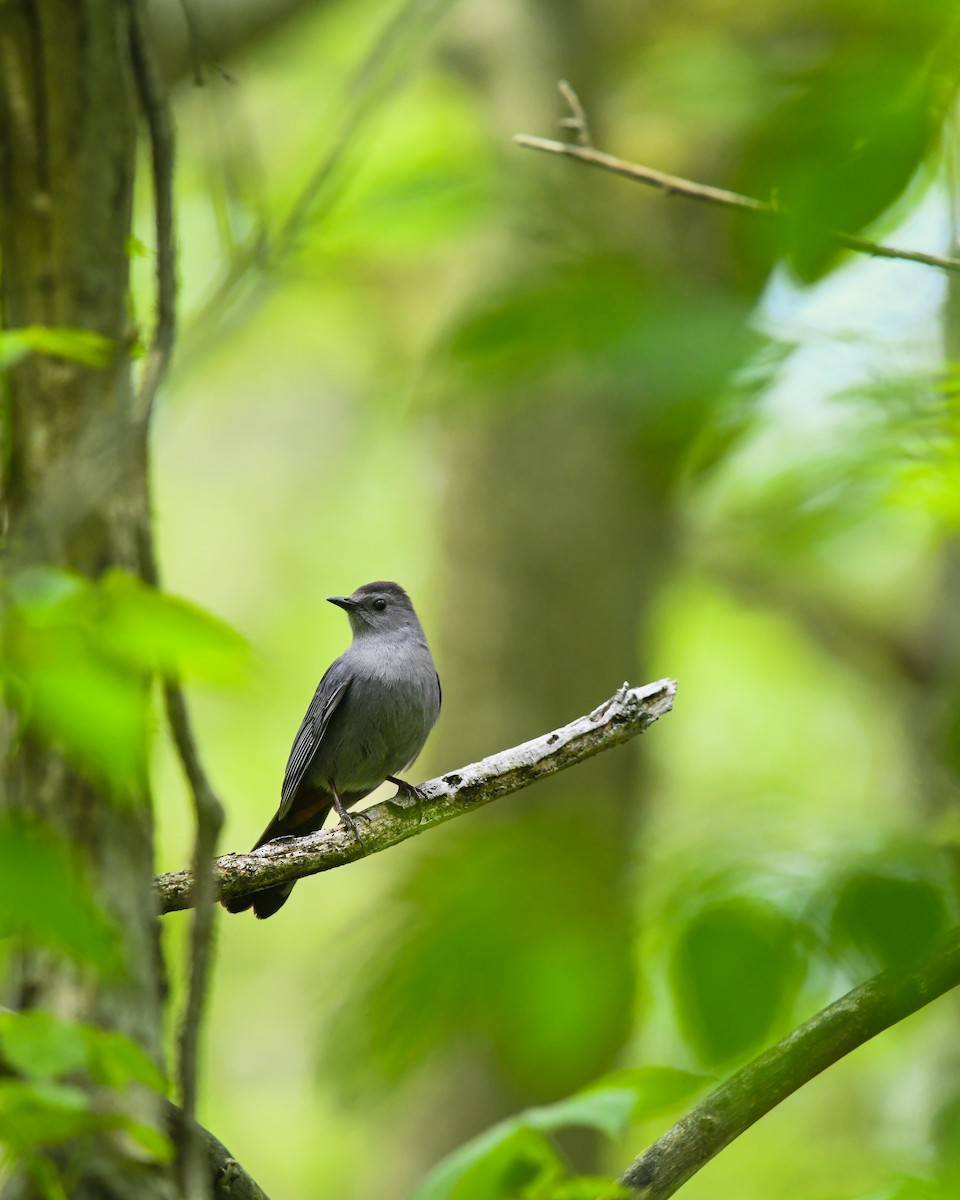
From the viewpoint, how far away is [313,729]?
5316 mm

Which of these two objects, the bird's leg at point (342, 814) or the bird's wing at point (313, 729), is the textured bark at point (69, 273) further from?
the bird's wing at point (313, 729)

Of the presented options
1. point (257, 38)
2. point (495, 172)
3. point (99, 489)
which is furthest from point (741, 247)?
point (257, 38)

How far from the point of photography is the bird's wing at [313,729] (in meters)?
5.11

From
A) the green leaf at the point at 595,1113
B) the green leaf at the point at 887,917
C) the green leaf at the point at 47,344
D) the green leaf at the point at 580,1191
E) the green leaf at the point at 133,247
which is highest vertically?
the green leaf at the point at 133,247

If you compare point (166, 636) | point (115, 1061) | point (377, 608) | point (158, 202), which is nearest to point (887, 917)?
point (166, 636)

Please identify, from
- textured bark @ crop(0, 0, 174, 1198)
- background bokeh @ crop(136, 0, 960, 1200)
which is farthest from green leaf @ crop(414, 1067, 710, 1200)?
textured bark @ crop(0, 0, 174, 1198)

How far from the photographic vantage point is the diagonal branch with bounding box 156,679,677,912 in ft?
10.8

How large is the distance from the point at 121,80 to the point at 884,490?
1883 mm

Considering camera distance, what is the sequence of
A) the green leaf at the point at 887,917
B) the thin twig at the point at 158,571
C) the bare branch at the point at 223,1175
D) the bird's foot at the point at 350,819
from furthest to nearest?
the bird's foot at the point at 350,819 < the bare branch at the point at 223,1175 < the thin twig at the point at 158,571 < the green leaf at the point at 887,917

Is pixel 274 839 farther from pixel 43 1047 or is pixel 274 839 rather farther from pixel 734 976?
pixel 734 976

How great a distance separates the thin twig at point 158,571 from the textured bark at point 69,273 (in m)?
0.04

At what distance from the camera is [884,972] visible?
1169mm

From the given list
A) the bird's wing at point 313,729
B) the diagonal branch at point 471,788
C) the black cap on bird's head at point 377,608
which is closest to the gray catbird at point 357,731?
the bird's wing at point 313,729

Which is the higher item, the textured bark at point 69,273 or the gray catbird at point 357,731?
the textured bark at point 69,273
